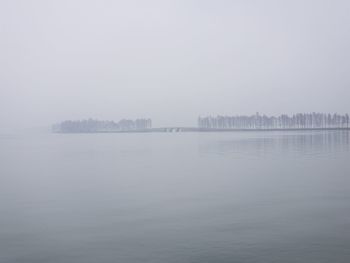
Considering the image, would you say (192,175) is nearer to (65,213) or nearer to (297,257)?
(65,213)

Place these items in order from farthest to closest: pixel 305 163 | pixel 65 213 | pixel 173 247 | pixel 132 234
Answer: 1. pixel 305 163
2. pixel 65 213
3. pixel 132 234
4. pixel 173 247

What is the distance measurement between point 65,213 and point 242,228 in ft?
21.4

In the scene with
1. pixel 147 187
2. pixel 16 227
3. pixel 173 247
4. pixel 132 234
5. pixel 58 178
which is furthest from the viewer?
pixel 58 178

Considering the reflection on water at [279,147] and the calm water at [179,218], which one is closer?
the calm water at [179,218]

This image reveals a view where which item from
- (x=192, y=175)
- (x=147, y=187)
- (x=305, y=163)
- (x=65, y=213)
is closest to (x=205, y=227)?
(x=65, y=213)

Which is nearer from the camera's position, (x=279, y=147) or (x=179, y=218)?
(x=179, y=218)

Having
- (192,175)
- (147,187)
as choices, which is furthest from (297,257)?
(192,175)

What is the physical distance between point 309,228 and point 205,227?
10.1 feet

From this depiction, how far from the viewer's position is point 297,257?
9625 millimetres

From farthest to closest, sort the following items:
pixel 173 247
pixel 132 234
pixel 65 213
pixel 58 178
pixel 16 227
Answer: pixel 58 178, pixel 65 213, pixel 16 227, pixel 132 234, pixel 173 247

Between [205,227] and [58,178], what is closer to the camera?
[205,227]

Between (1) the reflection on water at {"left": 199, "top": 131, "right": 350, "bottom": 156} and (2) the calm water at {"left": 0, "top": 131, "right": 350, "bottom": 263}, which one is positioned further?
(1) the reflection on water at {"left": 199, "top": 131, "right": 350, "bottom": 156}

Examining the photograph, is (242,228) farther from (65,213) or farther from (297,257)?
(65,213)

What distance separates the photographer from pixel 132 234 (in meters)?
11.6
